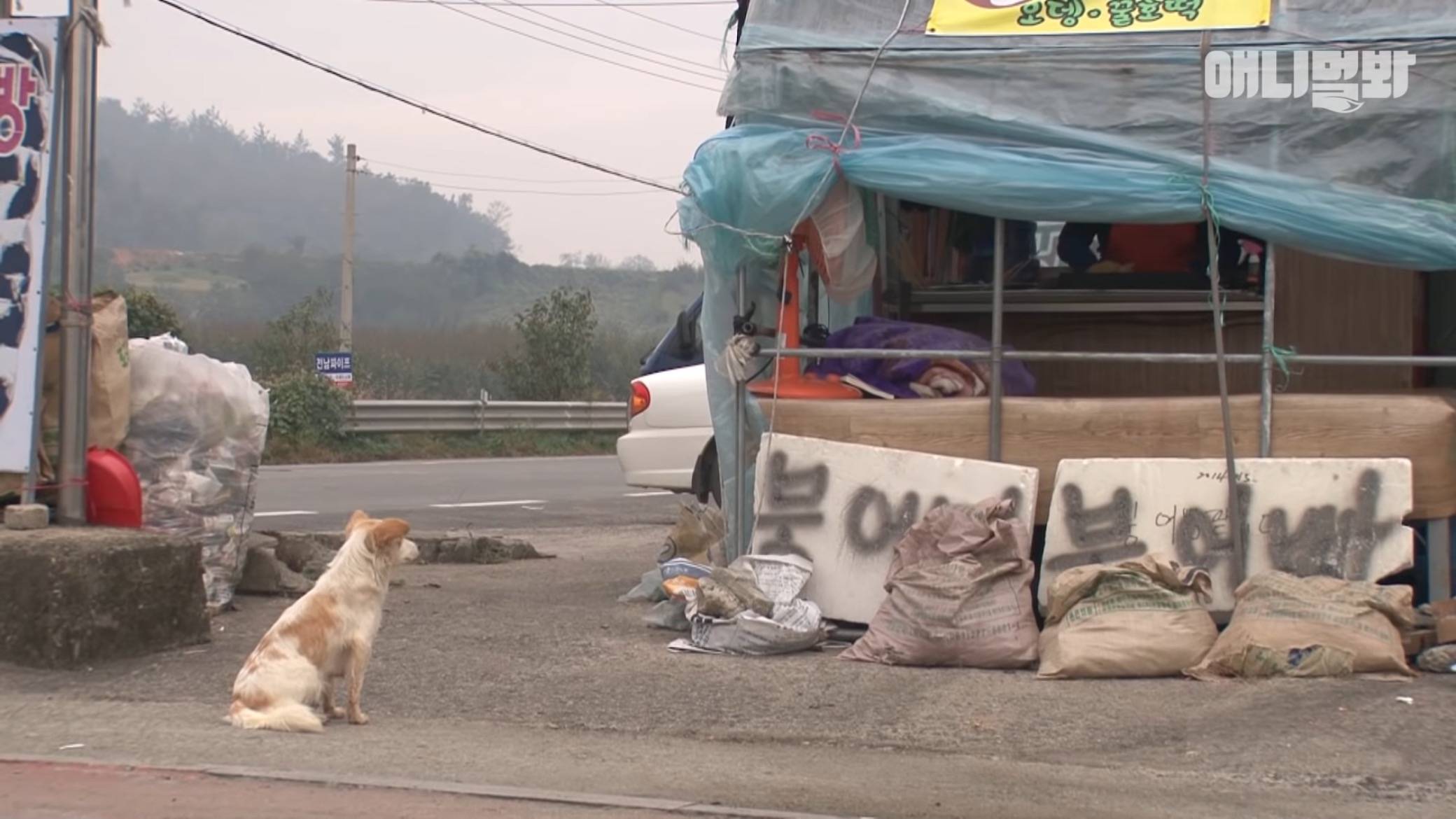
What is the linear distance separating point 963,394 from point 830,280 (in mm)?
947

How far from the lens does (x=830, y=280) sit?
29.2ft

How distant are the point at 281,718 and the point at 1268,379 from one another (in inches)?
195

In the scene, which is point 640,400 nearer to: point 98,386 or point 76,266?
point 98,386

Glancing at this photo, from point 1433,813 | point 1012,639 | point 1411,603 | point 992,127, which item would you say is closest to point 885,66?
point 992,127

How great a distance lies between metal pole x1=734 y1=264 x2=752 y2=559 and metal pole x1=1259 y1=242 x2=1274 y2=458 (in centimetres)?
269

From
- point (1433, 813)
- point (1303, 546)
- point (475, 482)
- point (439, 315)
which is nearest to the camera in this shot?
point (1433, 813)

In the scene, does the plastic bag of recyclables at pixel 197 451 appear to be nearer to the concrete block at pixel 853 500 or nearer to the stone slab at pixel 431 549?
the stone slab at pixel 431 549

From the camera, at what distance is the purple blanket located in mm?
8875

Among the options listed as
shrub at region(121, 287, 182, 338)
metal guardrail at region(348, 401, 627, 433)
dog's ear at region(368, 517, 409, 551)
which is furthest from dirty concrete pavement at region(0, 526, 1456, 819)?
metal guardrail at region(348, 401, 627, 433)

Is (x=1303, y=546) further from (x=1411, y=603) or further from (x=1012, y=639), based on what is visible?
(x=1012, y=639)

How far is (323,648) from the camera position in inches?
258

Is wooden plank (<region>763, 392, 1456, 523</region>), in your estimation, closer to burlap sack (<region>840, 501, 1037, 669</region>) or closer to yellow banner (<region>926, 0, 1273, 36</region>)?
burlap sack (<region>840, 501, 1037, 669</region>)

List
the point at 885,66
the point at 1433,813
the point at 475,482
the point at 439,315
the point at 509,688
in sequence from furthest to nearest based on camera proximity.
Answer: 1. the point at 439,315
2. the point at 475,482
3. the point at 885,66
4. the point at 509,688
5. the point at 1433,813

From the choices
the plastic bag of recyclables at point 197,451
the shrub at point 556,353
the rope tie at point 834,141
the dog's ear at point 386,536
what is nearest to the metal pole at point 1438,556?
the rope tie at point 834,141
